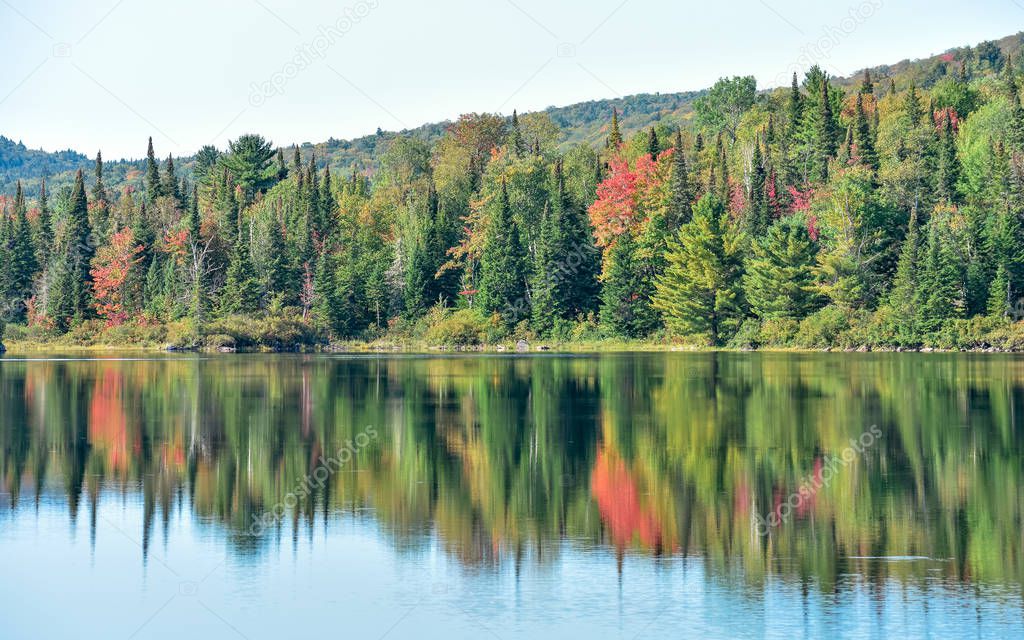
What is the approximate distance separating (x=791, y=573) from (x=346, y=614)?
264 inches

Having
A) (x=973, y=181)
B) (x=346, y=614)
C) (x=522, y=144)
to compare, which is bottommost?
(x=346, y=614)

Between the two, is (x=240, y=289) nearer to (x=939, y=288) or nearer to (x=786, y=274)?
(x=786, y=274)

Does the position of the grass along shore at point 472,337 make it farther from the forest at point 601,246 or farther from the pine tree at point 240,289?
the pine tree at point 240,289

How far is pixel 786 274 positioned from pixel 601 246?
76.6ft

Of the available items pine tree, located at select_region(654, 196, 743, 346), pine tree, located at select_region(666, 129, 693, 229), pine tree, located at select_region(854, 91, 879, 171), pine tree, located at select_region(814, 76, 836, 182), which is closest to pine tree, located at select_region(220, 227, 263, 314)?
pine tree, located at select_region(654, 196, 743, 346)

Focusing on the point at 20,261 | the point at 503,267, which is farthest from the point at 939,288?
the point at 20,261

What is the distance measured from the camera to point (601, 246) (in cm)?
12156

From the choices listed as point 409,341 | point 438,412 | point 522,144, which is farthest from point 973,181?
point 438,412

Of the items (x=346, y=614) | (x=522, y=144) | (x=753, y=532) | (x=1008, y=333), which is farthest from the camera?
(x=522, y=144)

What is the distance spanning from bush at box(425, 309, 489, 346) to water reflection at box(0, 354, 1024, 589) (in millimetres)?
66150

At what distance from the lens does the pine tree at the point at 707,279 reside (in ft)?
355

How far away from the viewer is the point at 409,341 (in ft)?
408

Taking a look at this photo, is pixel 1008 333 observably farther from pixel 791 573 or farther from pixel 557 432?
pixel 791 573

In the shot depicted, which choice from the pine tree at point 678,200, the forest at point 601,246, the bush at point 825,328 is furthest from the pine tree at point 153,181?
the bush at point 825,328
